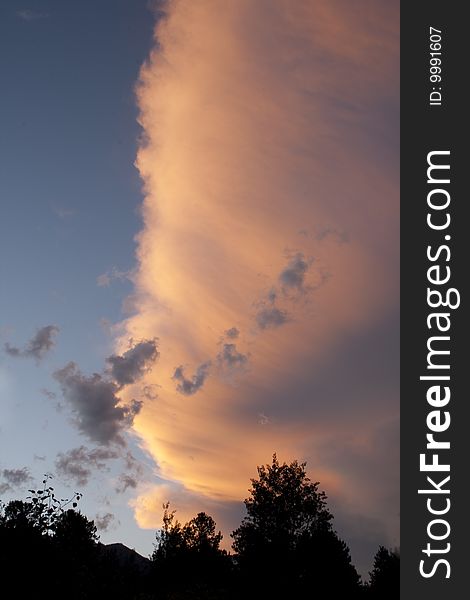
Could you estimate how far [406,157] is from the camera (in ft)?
63.0

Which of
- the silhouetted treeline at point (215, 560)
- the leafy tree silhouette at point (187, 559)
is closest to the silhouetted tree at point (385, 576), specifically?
the silhouetted treeline at point (215, 560)

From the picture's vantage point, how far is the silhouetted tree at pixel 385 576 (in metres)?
60.3

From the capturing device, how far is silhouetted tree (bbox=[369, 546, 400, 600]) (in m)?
60.3

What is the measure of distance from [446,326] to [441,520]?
6.79 m

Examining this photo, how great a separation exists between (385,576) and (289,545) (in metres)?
13.4

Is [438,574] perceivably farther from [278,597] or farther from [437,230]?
[278,597]

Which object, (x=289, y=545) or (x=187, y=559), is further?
(x=187, y=559)

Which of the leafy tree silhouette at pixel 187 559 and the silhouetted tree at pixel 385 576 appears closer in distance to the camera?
the silhouetted tree at pixel 385 576

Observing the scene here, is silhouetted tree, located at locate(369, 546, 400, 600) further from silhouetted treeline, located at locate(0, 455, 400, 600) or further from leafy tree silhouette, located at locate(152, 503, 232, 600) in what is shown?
leafy tree silhouette, located at locate(152, 503, 232, 600)

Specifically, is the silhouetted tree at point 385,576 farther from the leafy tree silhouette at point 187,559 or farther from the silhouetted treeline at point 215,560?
the leafy tree silhouette at point 187,559

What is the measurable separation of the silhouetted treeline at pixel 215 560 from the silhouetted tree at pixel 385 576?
0.14 m

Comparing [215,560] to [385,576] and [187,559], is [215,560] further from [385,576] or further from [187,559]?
[385,576]

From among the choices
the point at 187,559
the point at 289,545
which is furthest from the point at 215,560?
the point at 289,545

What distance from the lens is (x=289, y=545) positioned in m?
70.9
